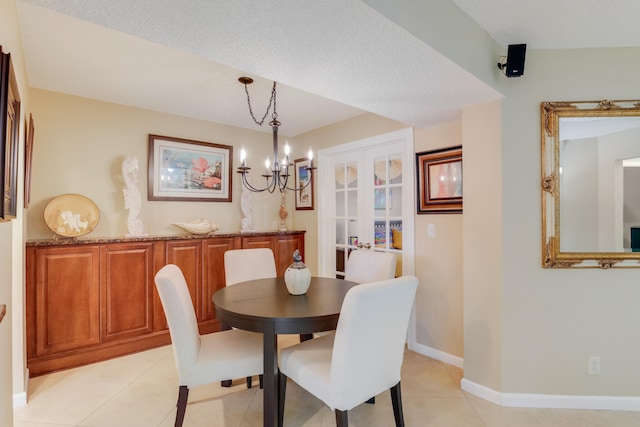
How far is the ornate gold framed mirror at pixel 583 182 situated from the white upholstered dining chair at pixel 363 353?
120cm

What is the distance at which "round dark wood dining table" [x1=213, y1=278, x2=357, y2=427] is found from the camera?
1.63m

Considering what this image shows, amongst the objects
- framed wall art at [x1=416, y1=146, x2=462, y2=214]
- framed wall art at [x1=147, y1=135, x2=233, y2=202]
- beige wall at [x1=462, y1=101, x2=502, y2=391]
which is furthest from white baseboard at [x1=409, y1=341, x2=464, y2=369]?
framed wall art at [x1=147, y1=135, x2=233, y2=202]

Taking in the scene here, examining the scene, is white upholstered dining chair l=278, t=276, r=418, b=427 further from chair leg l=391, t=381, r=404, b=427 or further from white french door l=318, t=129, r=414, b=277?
white french door l=318, t=129, r=414, b=277

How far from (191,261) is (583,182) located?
10.8ft

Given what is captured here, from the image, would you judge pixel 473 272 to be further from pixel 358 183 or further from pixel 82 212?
pixel 82 212

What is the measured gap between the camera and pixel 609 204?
202 centimetres

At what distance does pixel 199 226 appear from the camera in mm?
3318

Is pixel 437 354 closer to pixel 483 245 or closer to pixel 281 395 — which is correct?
pixel 483 245

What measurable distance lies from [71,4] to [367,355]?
6.28 feet

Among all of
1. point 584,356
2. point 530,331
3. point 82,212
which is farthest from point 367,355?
point 82,212

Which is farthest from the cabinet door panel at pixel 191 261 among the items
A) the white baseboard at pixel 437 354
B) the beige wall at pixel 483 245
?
the beige wall at pixel 483 245

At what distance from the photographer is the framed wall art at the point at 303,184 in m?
4.01

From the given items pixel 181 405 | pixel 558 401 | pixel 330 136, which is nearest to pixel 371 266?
pixel 558 401

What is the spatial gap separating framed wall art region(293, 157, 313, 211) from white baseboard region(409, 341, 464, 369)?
197 cm
